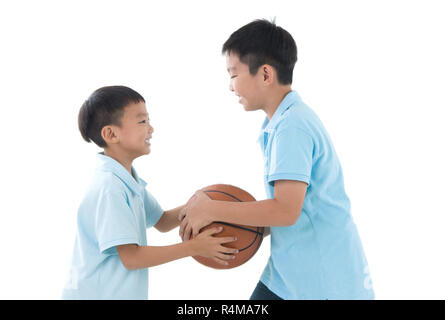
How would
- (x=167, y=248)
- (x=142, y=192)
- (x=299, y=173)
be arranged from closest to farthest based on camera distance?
(x=299, y=173) → (x=167, y=248) → (x=142, y=192)

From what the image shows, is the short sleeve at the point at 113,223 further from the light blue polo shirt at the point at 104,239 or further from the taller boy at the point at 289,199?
the taller boy at the point at 289,199

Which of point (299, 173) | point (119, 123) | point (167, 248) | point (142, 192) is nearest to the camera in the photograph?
point (299, 173)

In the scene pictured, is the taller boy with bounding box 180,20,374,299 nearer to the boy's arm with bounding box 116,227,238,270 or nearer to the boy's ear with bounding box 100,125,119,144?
the boy's arm with bounding box 116,227,238,270

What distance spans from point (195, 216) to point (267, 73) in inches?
Answer: 29.0

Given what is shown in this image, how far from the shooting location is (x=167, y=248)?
202cm

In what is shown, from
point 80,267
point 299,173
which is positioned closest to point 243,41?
point 299,173

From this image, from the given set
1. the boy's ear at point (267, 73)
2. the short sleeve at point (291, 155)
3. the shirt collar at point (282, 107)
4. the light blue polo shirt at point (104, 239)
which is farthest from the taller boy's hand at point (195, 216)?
the boy's ear at point (267, 73)

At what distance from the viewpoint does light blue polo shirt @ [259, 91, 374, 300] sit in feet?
6.69

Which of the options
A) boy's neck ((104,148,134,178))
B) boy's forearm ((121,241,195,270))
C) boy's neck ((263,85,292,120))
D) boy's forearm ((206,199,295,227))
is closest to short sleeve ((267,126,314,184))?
boy's forearm ((206,199,295,227))

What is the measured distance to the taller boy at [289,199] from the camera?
192 cm

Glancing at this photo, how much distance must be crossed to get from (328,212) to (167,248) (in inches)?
29.1
